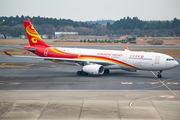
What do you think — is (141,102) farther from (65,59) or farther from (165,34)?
(165,34)

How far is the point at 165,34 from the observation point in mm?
192000

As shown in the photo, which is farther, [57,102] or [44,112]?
[57,102]

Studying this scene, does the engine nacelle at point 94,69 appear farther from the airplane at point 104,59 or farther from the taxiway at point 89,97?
the taxiway at point 89,97

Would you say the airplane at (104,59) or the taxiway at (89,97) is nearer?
the taxiway at (89,97)

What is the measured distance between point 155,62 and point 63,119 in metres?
20.8

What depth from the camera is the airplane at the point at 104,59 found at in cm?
3475

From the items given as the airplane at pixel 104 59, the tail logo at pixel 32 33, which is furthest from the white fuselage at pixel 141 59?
the tail logo at pixel 32 33

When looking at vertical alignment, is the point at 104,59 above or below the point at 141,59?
below

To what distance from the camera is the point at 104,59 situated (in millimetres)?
38375

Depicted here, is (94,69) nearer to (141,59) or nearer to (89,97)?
(141,59)

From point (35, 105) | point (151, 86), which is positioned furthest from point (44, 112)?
point (151, 86)

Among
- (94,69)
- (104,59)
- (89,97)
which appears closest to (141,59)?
(104,59)

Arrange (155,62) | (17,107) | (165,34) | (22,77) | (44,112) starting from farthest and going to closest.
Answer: (165,34), (22,77), (155,62), (17,107), (44,112)

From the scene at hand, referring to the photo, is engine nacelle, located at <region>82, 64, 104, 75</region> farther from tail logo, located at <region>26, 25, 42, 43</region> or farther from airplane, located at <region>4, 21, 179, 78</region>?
tail logo, located at <region>26, 25, 42, 43</region>
